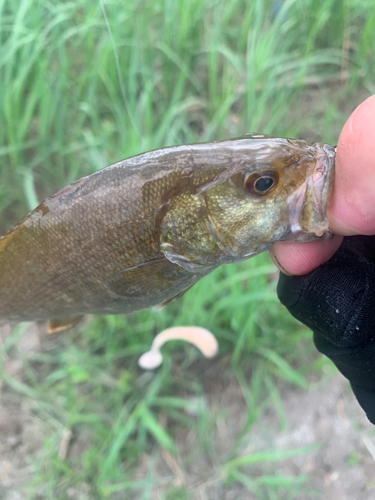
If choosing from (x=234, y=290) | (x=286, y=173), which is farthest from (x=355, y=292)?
(x=234, y=290)

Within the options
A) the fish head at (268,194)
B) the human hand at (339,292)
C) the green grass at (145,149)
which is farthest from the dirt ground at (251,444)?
the fish head at (268,194)

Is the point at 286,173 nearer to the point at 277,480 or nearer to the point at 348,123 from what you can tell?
the point at 348,123

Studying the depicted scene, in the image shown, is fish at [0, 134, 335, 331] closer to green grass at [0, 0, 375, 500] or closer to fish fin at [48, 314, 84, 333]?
fish fin at [48, 314, 84, 333]

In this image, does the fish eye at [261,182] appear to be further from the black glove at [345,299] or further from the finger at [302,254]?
the black glove at [345,299]

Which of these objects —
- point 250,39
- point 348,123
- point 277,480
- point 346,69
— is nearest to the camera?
point 348,123

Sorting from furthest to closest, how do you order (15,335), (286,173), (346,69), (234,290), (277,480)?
(346,69) < (15,335) < (234,290) < (277,480) < (286,173)

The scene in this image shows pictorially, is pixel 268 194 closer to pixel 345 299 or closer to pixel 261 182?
pixel 261 182
